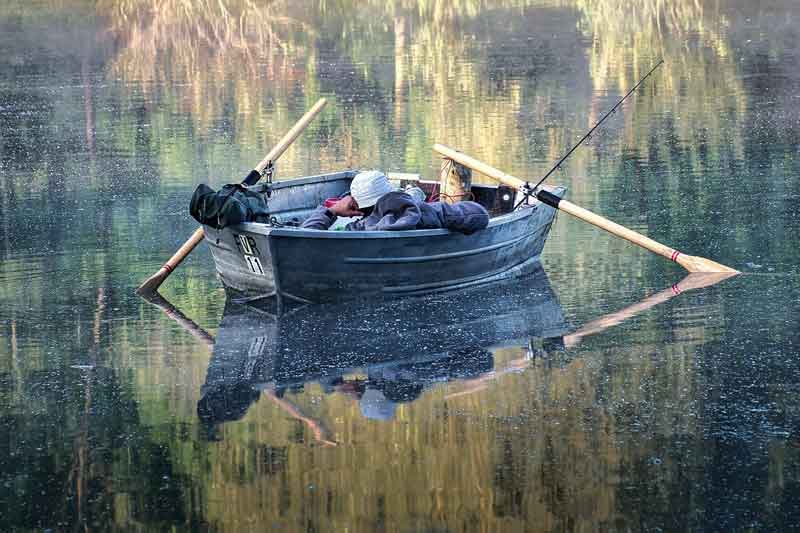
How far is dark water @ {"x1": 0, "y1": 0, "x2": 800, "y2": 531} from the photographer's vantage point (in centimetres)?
656

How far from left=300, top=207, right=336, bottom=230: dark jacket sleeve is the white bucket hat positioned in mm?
244

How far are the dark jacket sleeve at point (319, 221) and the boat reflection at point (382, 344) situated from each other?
0.56m

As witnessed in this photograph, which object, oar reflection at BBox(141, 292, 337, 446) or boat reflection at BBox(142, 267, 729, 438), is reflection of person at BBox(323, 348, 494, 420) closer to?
boat reflection at BBox(142, 267, 729, 438)

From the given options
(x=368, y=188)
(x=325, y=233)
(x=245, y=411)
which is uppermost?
(x=368, y=188)

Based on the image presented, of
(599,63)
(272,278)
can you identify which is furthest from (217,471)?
(599,63)

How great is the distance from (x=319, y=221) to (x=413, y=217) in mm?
698

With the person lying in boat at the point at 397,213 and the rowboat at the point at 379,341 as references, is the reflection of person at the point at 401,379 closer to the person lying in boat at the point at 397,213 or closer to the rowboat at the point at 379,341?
the rowboat at the point at 379,341

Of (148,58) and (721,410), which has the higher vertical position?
(148,58)

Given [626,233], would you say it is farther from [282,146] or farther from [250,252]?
[282,146]

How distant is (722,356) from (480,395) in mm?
1579

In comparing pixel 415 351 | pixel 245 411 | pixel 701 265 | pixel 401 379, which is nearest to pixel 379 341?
pixel 415 351

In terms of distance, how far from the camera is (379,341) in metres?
9.06

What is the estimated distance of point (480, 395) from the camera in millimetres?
7945

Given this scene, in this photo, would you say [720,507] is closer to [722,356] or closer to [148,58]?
[722,356]
